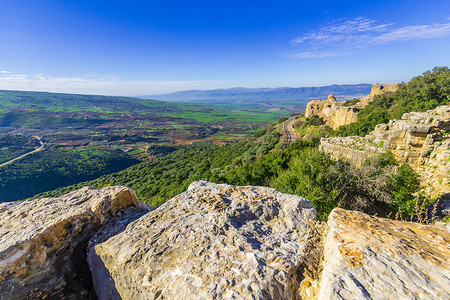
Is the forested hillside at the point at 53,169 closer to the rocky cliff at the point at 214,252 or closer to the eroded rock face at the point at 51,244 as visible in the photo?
the eroded rock face at the point at 51,244

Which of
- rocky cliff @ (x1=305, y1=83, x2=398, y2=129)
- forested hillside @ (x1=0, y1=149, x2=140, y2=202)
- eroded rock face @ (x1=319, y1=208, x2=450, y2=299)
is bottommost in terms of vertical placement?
forested hillside @ (x1=0, y1=149, x2=140, y2=202)

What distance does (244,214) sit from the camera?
4.87m

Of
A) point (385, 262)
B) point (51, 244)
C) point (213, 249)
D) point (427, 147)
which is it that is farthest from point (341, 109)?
point (51, 244)

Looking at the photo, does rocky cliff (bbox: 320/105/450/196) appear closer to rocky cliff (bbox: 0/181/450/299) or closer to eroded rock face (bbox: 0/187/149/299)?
rocky cliff (bbox: 0/181/450/299)

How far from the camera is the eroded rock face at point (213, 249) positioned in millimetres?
3176

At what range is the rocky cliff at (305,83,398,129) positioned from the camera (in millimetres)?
30575

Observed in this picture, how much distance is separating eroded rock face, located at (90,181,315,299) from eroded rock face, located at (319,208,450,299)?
0.69 m

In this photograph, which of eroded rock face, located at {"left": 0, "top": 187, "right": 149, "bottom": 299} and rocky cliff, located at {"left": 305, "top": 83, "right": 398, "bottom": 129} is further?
rocky cliff, located at {"left": 305, "top": 83, "right": 398, "bottom": 129}

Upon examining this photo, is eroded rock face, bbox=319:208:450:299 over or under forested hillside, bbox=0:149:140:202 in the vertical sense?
over

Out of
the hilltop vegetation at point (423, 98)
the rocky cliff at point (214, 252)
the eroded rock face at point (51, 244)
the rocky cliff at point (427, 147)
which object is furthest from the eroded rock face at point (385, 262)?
the hilltop vegetation at point (423, 98)

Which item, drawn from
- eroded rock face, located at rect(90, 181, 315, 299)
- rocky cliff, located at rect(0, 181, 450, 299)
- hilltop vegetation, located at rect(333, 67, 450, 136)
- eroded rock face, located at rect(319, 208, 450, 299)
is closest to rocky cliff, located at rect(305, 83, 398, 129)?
hilltop vegetation, located at rect(333, 67, 450, 136)

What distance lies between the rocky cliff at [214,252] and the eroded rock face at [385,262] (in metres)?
0.02

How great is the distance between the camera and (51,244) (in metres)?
4.12

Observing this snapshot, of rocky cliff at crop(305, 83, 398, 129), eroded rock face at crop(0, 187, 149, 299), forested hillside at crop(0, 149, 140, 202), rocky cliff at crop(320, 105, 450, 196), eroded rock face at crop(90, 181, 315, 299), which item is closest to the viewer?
eroded rock face at crop(90, 181, 315, 299)
